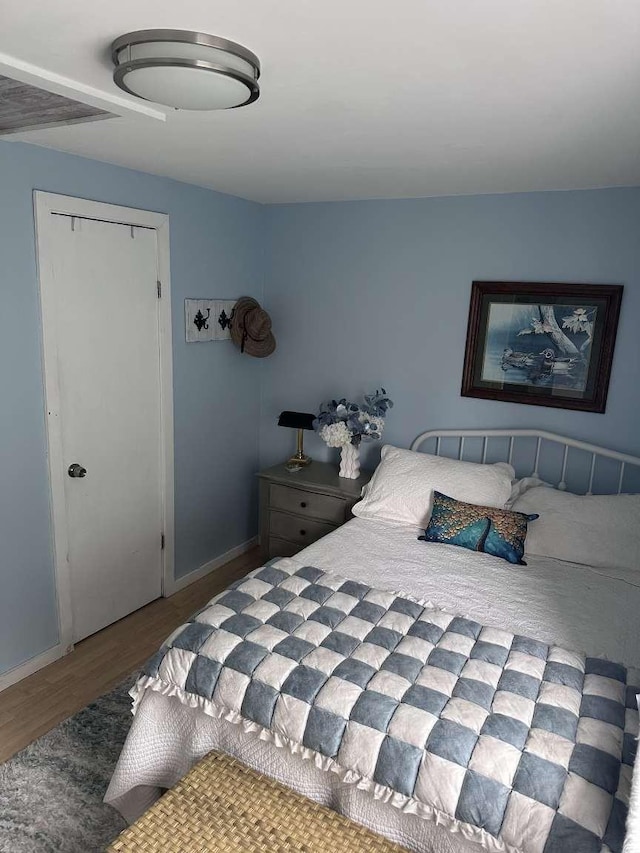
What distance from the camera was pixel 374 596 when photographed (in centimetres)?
229

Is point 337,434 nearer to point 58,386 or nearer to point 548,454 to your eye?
point 548,454

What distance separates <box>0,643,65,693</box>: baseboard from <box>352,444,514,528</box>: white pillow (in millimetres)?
1642

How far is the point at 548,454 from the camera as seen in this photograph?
10.5ft

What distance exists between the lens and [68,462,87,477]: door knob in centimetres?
289

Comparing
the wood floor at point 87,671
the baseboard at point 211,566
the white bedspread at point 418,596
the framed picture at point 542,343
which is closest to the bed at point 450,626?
the white bedspread at point 418,596

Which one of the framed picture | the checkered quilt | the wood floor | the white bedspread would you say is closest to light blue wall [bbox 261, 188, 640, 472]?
the framed picture

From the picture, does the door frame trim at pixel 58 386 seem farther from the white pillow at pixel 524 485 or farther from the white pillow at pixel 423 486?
the white pillow at pixel 524 485

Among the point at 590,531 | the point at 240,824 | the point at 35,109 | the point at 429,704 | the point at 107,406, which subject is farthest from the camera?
the point at 107,406

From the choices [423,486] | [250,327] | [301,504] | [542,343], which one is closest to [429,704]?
[423,486]

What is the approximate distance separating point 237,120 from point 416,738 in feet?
6.40

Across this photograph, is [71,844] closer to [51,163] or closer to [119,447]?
[119,447]

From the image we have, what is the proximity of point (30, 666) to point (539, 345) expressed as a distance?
299 centimetres

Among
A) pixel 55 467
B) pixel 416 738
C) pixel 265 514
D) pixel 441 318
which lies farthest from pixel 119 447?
pixel 416 738

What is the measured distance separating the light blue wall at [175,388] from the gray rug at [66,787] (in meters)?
0.53
